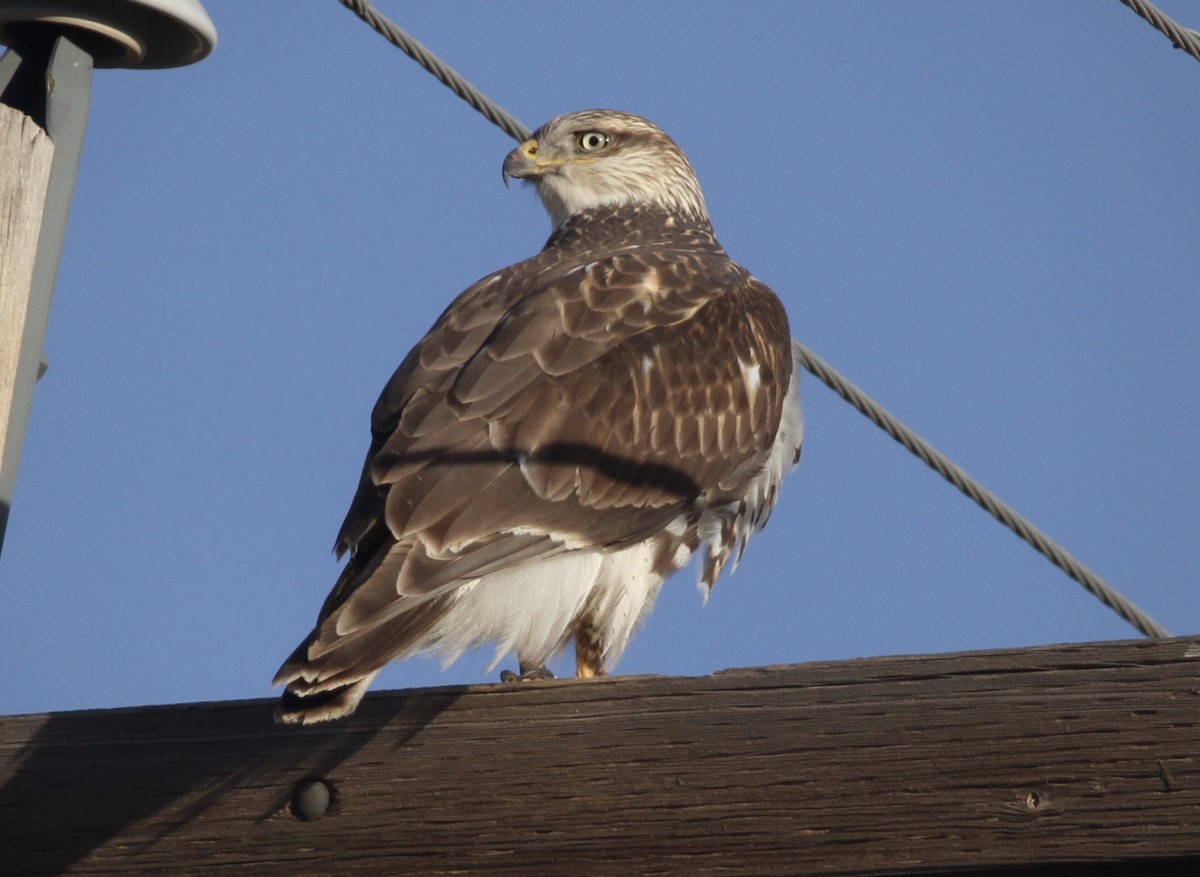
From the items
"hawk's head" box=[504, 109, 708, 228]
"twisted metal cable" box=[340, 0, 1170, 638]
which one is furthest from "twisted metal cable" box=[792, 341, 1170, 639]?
"hawk's head" box=[504, 109, 708, 228]

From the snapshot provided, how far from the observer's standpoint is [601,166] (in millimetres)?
6586

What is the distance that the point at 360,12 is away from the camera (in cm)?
514

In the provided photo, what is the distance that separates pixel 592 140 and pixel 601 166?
14 centimetres

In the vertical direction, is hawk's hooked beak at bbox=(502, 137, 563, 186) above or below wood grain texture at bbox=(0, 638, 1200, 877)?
above

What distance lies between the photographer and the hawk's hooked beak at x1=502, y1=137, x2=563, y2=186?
6453 millimetres

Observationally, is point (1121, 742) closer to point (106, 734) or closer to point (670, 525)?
point (106, 734)

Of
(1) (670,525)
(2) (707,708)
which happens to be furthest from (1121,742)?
(1) (670,525)

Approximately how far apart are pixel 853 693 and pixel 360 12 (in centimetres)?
349

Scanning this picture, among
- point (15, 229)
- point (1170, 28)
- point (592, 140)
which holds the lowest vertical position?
point (15, 229)

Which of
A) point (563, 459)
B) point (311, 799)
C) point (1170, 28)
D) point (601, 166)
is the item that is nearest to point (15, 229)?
point (311, 799)

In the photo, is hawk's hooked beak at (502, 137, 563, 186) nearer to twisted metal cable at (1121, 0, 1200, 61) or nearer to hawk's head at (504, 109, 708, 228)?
hawk's head at (504, 109, 708, 228)

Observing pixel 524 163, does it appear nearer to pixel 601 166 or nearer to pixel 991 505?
pixel 601 166

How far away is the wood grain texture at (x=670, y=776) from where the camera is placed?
217 cm

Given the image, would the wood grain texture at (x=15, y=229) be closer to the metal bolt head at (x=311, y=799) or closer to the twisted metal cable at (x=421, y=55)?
the metal bolt head at (x=311, y=799)
